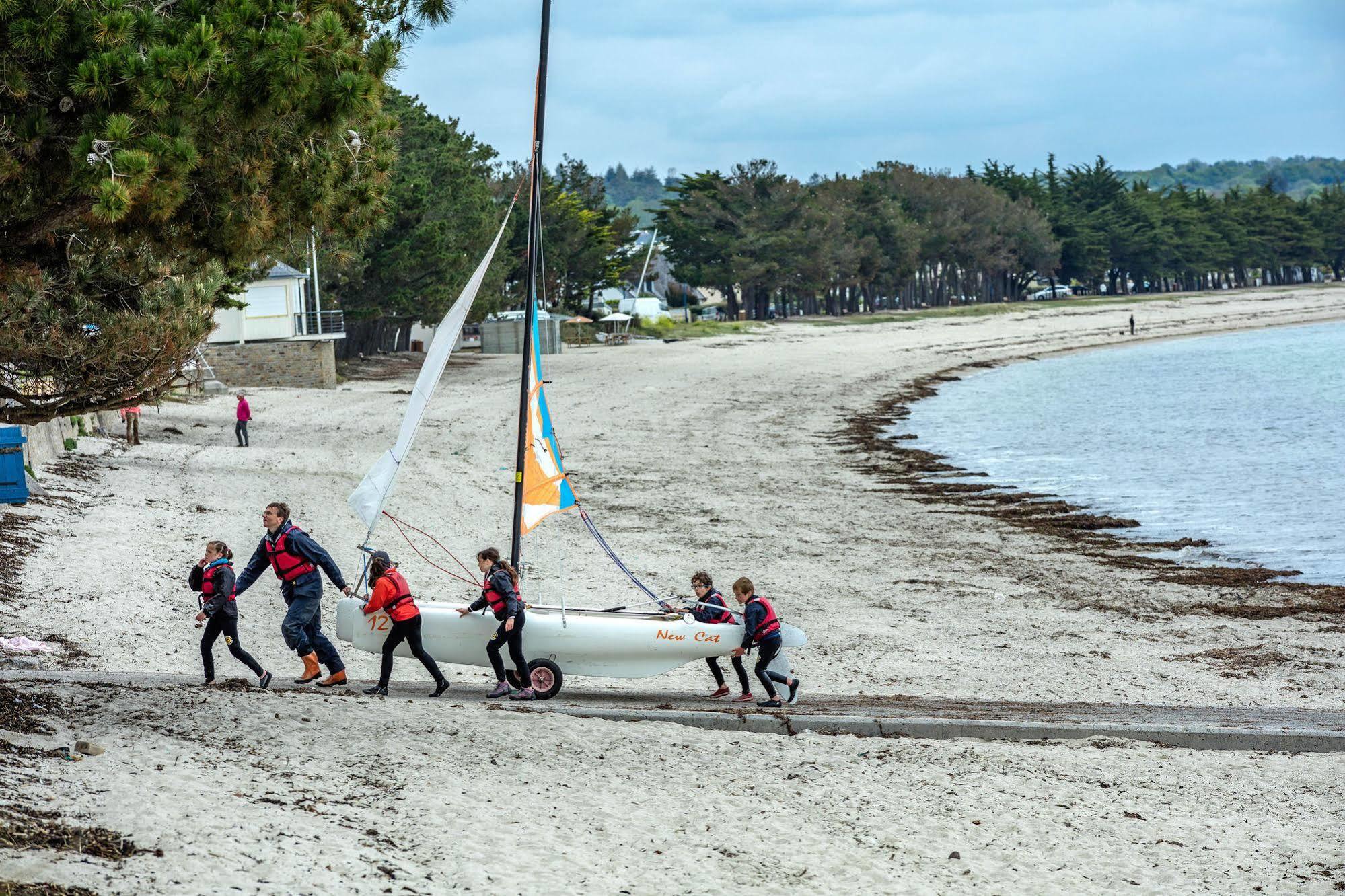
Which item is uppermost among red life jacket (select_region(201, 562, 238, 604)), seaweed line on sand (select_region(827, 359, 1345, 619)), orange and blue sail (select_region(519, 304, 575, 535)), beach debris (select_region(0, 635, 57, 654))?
orange and blue sail (select_region(519, 304, 575, 535))

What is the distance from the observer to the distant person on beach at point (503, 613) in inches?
475

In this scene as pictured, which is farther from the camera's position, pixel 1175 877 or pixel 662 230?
pixel 662 230

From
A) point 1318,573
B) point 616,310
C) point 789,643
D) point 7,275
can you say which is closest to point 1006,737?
point 789,643

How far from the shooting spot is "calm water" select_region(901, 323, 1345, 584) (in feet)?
84.8

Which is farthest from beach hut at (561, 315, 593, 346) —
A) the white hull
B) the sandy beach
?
the white hull

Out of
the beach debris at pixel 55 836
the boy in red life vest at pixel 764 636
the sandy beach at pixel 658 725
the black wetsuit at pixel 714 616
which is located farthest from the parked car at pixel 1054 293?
the beach debris at pixel 55 836

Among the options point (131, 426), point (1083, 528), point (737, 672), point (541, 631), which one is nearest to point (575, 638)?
point (541, 631)

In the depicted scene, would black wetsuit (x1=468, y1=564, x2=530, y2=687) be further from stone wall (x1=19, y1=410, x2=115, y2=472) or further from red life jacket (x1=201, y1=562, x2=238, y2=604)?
stone wall (x1=19, y1=410, x2=115, y2=472)

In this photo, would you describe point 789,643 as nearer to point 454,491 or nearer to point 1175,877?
point 1175,877

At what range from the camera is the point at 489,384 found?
171ft

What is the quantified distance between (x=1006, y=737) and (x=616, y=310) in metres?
85.7

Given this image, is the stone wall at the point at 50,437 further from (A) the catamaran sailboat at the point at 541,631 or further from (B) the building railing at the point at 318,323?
(B) the building railing at the point at 318,323

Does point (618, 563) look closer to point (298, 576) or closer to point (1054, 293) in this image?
point (298, 576)

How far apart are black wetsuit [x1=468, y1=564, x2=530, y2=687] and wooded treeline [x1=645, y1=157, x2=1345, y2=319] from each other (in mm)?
83068
